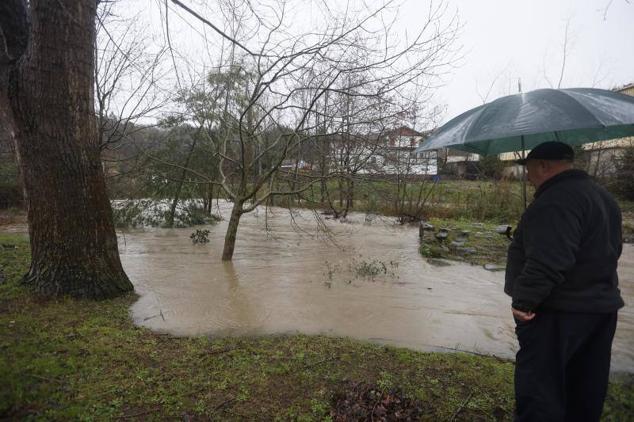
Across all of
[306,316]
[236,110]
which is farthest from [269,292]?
[236,110]

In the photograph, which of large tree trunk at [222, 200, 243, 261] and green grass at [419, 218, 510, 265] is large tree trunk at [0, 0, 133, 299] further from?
green grass at [419, 218, 510, 265]

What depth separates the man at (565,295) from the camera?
2.18 m

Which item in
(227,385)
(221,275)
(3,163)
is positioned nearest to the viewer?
(227,385)

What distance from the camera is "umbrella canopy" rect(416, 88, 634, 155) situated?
8.65 feet

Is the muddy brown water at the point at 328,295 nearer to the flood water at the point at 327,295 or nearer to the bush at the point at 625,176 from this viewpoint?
the flood water at the point at 327,295

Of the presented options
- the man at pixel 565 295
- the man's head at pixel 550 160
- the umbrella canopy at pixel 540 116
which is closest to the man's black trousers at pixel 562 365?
the man at pixel 565 295

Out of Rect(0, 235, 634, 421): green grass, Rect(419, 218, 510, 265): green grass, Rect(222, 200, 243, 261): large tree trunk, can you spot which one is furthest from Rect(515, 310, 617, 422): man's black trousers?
Rect(419, 218, 510, 265): green grass

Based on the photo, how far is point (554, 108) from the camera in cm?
277

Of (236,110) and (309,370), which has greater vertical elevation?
(236,110)

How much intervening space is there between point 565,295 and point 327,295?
4776 millimetres

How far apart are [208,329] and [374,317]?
2.33 m

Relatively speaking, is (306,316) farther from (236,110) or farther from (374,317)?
(236,110)

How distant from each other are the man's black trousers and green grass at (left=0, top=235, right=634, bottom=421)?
728 millimetres

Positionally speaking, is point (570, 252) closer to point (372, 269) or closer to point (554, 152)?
point (554, 152)
